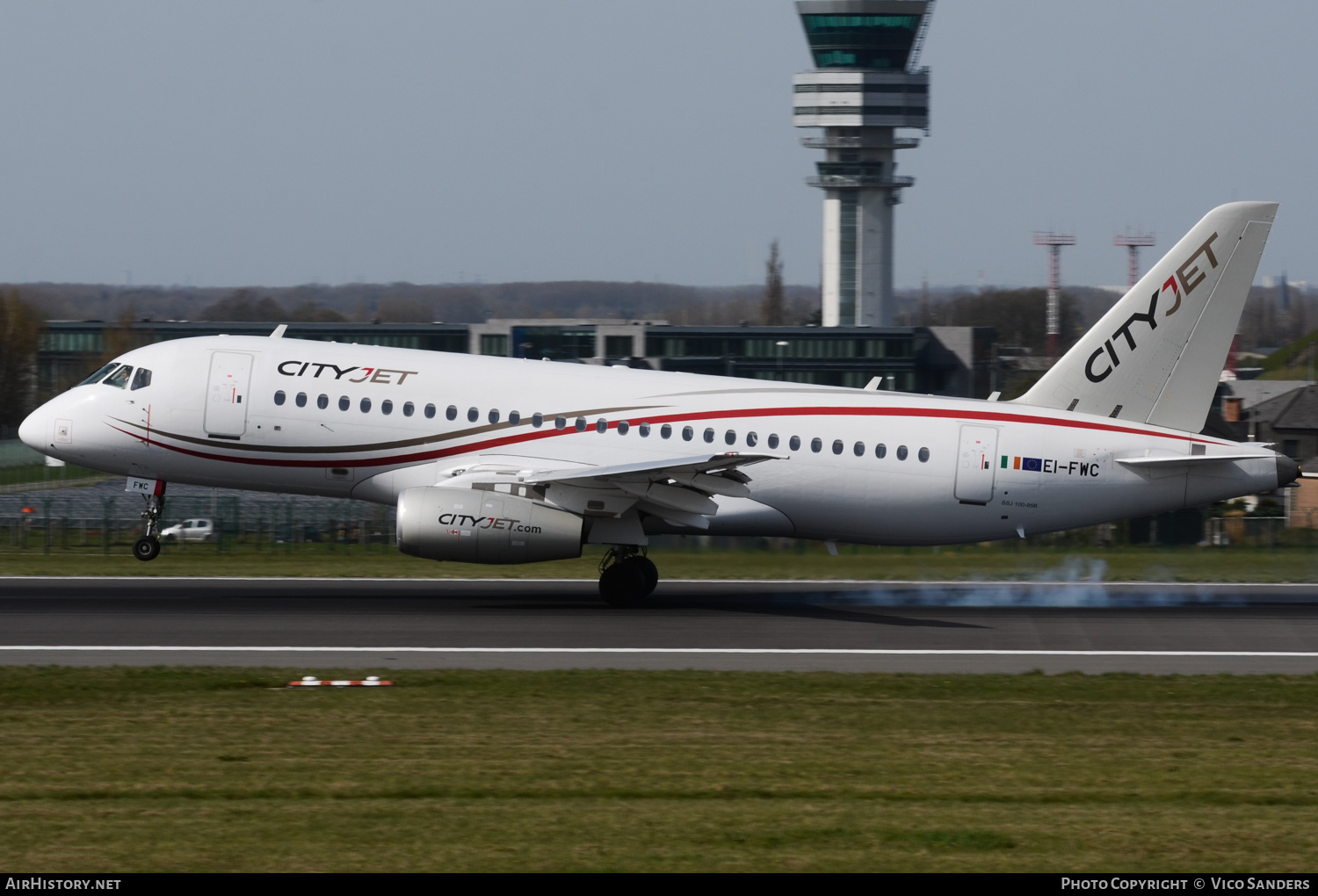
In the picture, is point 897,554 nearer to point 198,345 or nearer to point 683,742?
point 198,345

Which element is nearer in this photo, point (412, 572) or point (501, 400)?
point (501, 400)

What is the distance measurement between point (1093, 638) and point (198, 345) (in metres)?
16.3

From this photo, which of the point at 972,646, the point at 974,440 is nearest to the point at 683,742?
the point at 972,646

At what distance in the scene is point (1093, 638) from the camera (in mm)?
23094

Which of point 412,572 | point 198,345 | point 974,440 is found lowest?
point 412,572

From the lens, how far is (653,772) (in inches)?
513

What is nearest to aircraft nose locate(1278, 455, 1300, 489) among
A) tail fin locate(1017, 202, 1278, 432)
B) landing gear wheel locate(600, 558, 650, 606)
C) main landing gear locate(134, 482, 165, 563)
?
tail fin locate(1017, 202, 1278, 432)

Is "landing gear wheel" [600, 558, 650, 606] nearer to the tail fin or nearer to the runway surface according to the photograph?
the runway surface

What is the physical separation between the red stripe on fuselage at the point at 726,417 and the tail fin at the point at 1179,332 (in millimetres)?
465

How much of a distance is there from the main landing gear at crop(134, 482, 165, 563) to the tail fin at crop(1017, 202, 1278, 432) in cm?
1663

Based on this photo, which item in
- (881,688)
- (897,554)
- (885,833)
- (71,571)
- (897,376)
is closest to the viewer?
(885,833)

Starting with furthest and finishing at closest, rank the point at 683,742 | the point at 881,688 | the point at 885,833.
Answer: the point at 881,688, the point at 683,742, the point at 885,833

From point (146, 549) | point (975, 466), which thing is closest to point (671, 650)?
point (975, 466)

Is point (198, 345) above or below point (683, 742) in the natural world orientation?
above
